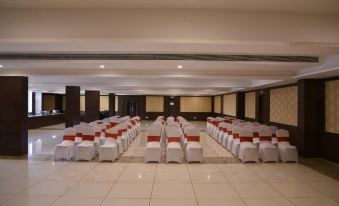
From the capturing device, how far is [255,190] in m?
5.99

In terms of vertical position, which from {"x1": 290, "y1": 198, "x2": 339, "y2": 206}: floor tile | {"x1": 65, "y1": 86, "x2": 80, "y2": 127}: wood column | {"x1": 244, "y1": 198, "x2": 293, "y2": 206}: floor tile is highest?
{"x1": 65, "y1": 86, "x2": 80, "y2": 127}: wood column

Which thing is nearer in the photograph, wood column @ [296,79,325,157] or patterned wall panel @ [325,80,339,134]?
patterned wall panel @ [325,80,339,134]

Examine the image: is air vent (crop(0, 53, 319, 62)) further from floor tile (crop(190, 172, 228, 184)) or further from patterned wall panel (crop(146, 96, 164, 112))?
patterned wall panel (crop(146, 96, 164, 112))

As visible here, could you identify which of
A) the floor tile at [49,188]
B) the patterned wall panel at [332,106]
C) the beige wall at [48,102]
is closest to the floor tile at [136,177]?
the floor tile at [49,188]

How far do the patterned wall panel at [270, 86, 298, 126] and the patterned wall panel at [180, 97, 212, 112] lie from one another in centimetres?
1413

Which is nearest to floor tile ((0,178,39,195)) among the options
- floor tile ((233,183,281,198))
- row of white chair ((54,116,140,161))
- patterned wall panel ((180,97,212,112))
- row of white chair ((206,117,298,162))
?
A: row of white chair ((54,116,140,161))

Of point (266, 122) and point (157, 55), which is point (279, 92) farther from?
point (157, 55)

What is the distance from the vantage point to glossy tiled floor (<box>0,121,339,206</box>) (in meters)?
5.31

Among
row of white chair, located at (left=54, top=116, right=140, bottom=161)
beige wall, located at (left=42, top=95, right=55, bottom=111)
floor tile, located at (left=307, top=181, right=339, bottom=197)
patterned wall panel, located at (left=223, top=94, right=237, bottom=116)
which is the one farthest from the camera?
beige wall, located at (left=42, top=95, right=55, bottom=111)

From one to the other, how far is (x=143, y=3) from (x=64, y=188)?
14.4ft

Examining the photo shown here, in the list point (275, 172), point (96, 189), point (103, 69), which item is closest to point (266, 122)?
point (275, 172)

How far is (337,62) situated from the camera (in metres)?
6.82

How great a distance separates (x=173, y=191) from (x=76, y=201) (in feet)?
6.45

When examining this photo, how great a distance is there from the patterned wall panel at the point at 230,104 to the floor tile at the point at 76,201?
594 inches
